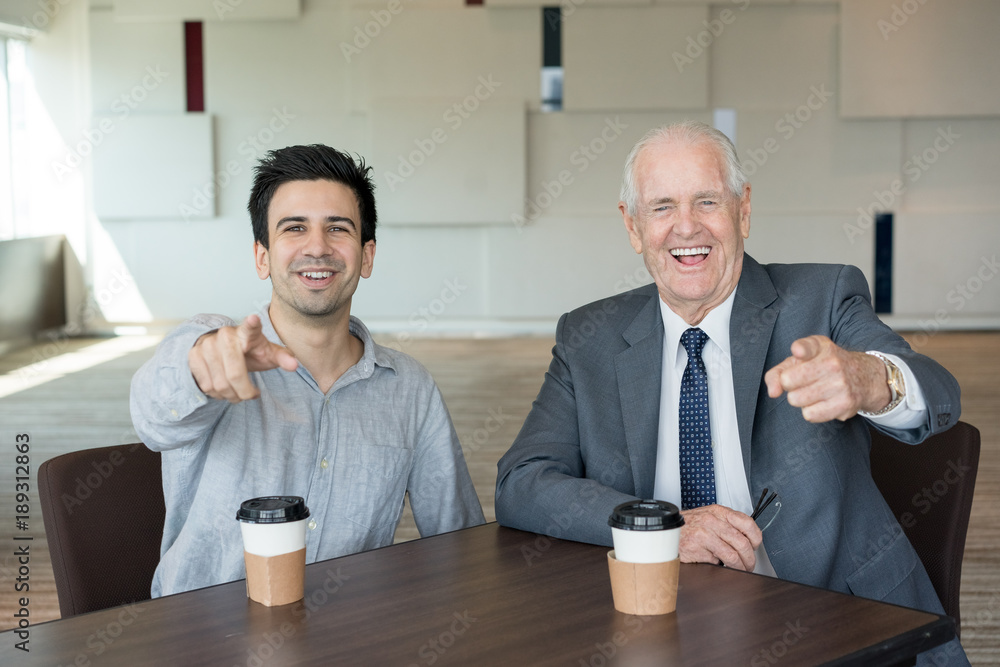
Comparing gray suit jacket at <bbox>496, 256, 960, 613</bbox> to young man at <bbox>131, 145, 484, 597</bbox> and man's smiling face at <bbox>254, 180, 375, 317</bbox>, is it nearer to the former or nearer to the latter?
young man at <bbox>131, 145, 484, 597</bbox>

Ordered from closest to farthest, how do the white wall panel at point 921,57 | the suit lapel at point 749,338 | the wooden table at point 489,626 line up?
1. the wooden table at point 489,626
2. the suit lapel at point 749,338
3. the white wall panel at point 921,57

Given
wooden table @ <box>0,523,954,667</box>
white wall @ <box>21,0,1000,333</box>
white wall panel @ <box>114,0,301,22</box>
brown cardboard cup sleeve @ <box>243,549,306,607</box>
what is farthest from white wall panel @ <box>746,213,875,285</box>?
brown cardboard cup sleeve @ <box>243,549,306,607</box>

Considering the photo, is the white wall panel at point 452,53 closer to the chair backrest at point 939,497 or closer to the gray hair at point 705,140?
the gray hair at point 705,140

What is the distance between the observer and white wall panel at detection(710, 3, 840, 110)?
870cm

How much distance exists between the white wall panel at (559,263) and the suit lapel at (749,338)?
716 cm

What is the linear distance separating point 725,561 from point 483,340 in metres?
7.54

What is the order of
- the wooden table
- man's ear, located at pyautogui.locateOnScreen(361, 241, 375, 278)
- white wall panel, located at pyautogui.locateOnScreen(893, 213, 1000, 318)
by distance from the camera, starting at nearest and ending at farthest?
1. the wooden table
2. man's ear, located at pyautogui.locateOnScreen(361, 241, 375, 278)
3. white wall panel, located at pyautogui.locateOnScreen(893, 213, 1000, 318)

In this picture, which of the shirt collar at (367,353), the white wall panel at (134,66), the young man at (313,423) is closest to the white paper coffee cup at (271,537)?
the young man at (313,423)

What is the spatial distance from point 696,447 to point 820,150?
778 cm

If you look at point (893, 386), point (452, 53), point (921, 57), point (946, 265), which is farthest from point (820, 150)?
point (893, 386)

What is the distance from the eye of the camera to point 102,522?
1639 mm

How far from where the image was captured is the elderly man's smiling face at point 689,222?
176cm

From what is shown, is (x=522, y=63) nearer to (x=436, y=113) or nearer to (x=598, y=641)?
(x=436, y=113)

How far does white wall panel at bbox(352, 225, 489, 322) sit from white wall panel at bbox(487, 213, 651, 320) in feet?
0.60
